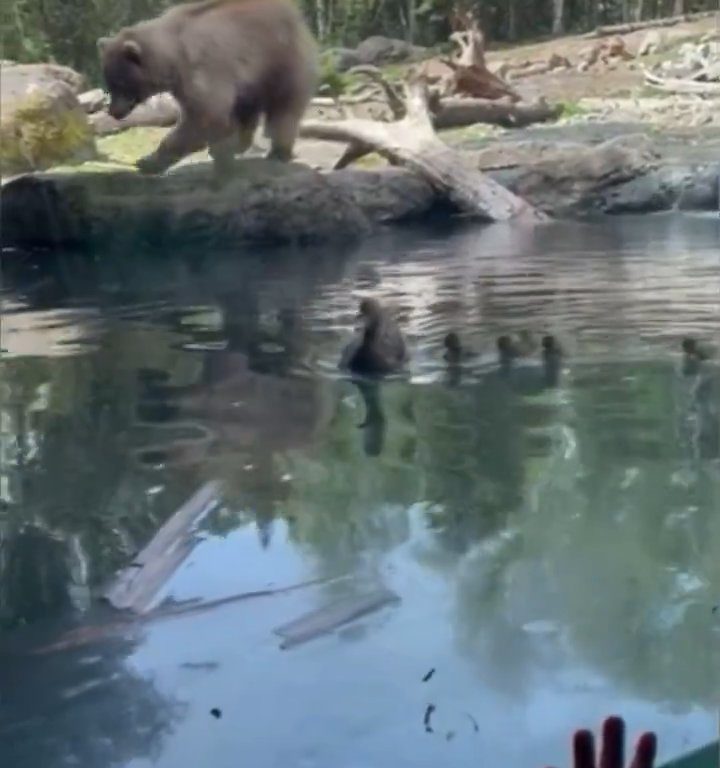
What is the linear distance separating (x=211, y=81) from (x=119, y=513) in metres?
2.01

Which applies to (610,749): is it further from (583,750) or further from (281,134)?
(281,134)

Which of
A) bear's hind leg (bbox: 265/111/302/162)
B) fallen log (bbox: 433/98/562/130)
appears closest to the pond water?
fallen log (bbox: 433/98/562/130)

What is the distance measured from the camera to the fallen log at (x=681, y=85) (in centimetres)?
290

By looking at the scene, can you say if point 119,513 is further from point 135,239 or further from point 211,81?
point 211,81

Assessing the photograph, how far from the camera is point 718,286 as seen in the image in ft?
9.44

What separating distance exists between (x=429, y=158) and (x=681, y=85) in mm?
758

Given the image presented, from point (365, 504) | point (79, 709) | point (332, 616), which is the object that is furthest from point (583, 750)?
point (365, 504)

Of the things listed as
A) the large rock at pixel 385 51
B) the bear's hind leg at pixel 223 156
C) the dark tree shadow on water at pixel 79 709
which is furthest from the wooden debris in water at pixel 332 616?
the bear's hind leg at pixel 223 156

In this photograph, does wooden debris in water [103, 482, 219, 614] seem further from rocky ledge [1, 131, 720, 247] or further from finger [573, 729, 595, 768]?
rocky ledge [1, 131, 720, 247]

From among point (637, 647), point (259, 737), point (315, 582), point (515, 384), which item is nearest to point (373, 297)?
point (515, 384)

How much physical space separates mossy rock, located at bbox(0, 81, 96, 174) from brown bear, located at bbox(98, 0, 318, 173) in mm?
130

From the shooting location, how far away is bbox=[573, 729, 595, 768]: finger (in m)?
0.87

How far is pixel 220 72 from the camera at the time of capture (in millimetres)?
3797

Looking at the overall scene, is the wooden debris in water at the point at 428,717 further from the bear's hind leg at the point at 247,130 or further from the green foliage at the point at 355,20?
the bear's hind leg at the point at 247,130
